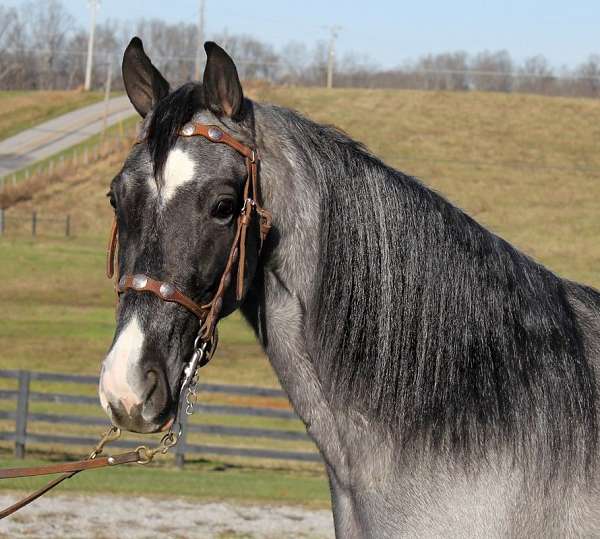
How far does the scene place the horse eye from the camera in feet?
9.34

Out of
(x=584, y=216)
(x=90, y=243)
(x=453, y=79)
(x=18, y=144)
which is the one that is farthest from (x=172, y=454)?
(x=453, y=79)

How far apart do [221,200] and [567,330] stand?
3.77ft

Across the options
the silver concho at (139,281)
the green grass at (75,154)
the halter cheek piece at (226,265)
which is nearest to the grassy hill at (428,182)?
the green grass at (75,154)

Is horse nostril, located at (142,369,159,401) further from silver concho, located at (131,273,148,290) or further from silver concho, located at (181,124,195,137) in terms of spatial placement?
silver concho, located at (181,124,195,137)

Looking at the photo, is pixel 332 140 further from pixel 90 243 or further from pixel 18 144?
pixel 18 144

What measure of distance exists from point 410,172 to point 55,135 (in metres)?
27.4

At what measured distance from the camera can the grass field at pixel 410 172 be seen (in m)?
24.2

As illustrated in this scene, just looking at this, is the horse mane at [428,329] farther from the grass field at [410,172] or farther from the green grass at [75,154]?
the green grass at [75,154]

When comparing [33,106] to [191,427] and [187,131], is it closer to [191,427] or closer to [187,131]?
[191,427]

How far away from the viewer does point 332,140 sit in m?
3.16

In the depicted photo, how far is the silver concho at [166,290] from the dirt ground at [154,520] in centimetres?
712

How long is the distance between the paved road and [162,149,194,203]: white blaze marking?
164ft

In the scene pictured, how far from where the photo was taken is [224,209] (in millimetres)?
2859

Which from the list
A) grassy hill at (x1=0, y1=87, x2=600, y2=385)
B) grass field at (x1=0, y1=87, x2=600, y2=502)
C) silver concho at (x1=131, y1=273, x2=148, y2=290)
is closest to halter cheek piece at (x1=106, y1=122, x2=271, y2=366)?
silver concho at (x1=131, y1=273, x2=148, y2=290)
